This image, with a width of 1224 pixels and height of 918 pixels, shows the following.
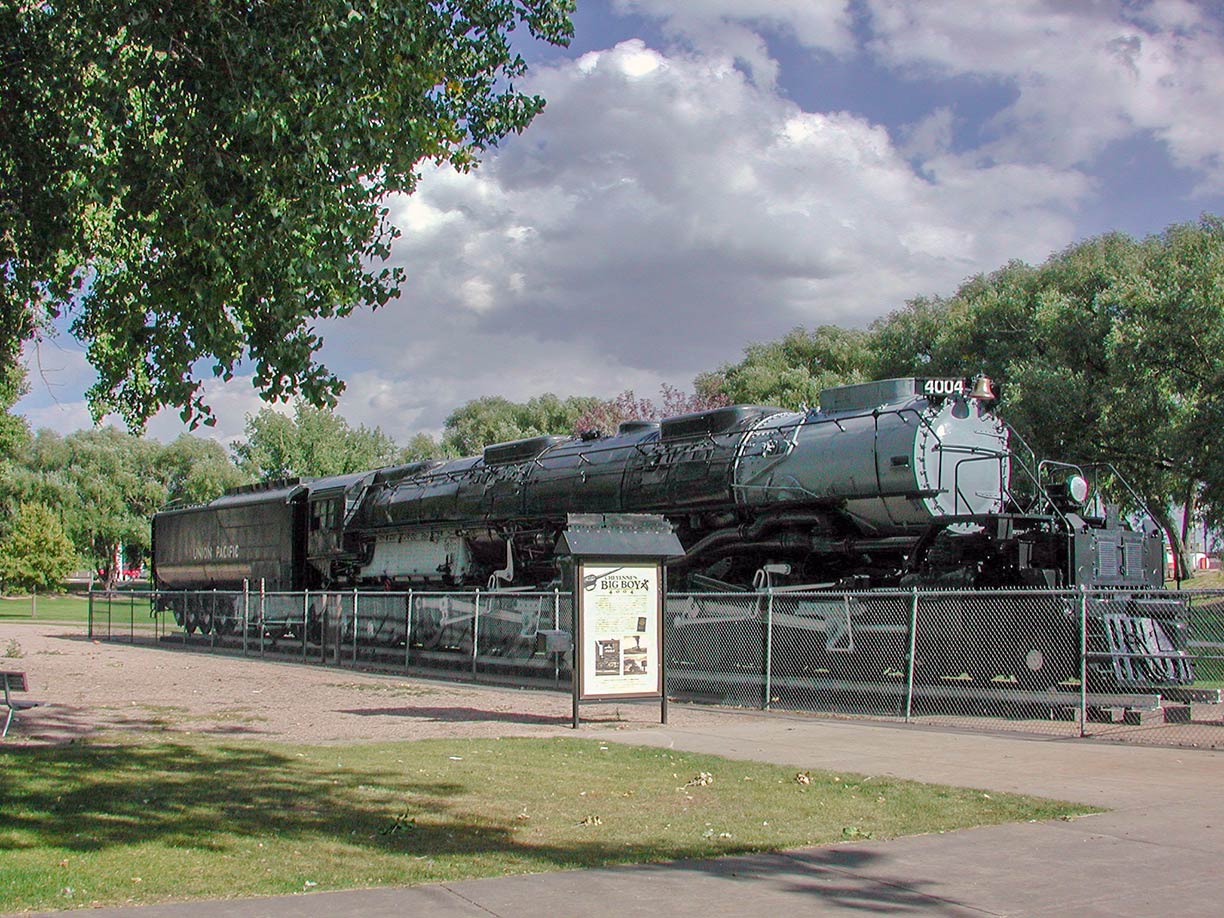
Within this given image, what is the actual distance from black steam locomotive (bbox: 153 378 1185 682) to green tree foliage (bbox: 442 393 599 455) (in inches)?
1689

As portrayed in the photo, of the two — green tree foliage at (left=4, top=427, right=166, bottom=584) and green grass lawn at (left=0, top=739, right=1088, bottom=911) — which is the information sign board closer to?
green grass lawn at (left=0, top=739, right=1088, bottom=911)

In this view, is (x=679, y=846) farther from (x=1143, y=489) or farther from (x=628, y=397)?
(x=628, y=397)

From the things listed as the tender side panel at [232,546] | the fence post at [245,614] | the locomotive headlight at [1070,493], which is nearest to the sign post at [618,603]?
the locomotive headlight at [1070,493]

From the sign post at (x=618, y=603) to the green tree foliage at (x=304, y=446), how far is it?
56.6 m

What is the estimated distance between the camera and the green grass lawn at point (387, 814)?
612 cm

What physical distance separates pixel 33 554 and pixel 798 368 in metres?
35.4

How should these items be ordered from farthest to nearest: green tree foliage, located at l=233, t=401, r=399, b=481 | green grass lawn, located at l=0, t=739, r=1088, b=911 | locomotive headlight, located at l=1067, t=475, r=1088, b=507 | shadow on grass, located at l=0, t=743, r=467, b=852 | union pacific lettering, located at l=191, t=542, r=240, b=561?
green tree foliage, located at l=233, t=401, r=399, b=481 → union pacific lettering, located at l=191, t=542, r=240, b=561 → locomotive headlight, located at l=1067, t=475, r=1088, b=507 → shadow on grass, located at l=0, t=743, r=467, b=852 → green grass lawn, located at l=0, t=739, r=1088, b=911

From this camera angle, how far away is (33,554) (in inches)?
2015

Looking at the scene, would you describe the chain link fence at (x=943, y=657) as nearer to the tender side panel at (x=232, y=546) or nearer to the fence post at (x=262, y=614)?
the fence post at (x=262, y=614)

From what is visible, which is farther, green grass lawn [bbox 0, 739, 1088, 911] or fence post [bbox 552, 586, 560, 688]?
fence post [bbox 552, 586, 560, 688]

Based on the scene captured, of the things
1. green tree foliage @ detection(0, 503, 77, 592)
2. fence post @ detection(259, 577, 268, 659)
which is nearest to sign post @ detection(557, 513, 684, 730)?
fence post @ detection(259, 577, 268, 659)

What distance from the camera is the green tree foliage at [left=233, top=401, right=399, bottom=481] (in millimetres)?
68188

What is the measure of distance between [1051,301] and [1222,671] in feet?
50.0

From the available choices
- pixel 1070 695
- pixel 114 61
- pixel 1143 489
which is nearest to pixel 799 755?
pixel 1070 695
